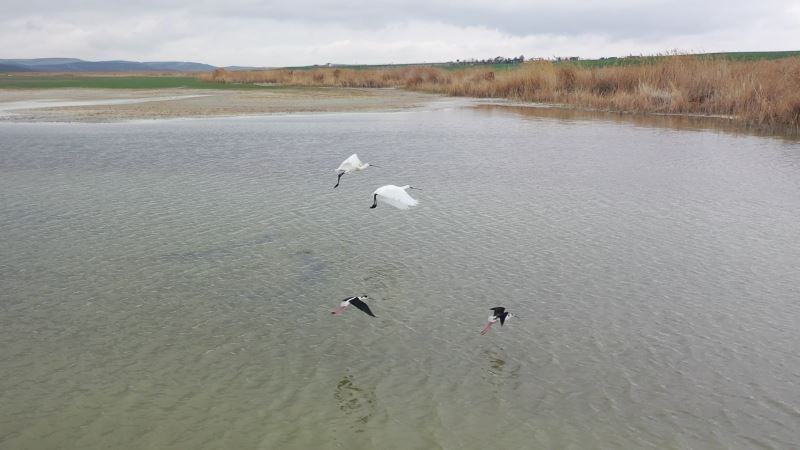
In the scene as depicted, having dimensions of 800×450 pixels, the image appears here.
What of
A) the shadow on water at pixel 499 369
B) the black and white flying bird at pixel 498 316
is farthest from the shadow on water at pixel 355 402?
the black and white flying bird at pixel 498 316

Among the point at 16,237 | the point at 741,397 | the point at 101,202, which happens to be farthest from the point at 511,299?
the point at 101,202

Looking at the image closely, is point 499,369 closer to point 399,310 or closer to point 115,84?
point 399,310

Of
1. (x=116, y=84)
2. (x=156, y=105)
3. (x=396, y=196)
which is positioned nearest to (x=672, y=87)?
(x=396, y=196)

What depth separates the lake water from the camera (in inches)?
149

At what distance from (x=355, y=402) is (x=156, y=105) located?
26379 millimetres

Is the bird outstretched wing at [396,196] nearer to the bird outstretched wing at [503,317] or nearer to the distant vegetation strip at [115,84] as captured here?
the bird outstretched wing at [503,317]

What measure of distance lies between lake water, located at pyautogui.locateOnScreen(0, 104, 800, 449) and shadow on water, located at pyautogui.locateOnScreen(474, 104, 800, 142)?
6.58m

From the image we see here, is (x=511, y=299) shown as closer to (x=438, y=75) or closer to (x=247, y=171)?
(x=247, y=171)

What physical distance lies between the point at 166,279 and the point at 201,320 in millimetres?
1187

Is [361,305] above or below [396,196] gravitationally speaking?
below

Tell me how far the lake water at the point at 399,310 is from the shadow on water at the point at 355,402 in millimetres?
14

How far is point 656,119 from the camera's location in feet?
71.7

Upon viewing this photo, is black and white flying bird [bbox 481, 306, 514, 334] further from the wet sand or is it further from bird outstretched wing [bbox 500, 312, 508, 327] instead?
the wet sand

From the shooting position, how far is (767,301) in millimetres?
5688
